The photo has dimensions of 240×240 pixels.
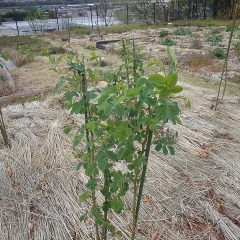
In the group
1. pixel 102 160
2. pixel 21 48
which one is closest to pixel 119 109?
pixel 102 160

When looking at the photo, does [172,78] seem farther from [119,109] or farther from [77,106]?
[77,106]

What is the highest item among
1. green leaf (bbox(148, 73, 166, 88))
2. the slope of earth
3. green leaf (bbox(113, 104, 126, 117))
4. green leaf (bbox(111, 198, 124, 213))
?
green leaf (bbox(148, 73, 166, 88))

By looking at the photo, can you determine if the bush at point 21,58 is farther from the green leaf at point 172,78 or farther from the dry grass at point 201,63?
the green leaf at point 172,78

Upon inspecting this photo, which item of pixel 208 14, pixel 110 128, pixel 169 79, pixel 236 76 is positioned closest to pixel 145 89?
pixel 169 79

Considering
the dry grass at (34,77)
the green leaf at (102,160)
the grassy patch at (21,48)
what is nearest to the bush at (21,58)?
the grassy patch at (21,48)

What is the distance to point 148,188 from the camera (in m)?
2.96

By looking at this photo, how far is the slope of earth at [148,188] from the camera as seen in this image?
8.43 ft

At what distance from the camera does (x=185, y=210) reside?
2.75 metres

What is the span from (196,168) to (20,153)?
1.83m

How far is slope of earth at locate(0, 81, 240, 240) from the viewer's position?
2568 mm

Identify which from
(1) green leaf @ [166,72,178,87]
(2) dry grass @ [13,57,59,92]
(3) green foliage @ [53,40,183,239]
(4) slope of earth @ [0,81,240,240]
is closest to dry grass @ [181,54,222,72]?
(2) dry grass @ [13,57,59,92]

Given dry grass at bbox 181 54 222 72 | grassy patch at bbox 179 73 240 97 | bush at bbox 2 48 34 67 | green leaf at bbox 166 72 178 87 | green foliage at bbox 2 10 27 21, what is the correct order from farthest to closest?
1. green foliage at bbox 2 10 27 21
2. bush at bbox 2 48 34 67
3. dry grass at bbox 181 54 222 72
4. grassy patch at bbox 179 73 240 97
5. green leaf at bbox 166 72 178 87

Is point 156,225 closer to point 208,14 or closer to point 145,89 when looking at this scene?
point 145,89

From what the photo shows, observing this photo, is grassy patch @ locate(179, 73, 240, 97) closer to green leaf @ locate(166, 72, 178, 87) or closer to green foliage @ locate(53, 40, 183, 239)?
green foliage @ locate(53, 40, 183, 239)
